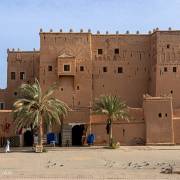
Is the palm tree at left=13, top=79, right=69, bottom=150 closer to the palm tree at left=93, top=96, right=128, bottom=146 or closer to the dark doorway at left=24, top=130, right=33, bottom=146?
the palm tree at left=93, top=96, right=128, bottom=146

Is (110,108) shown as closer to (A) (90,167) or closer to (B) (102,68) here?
(B) (102,68)

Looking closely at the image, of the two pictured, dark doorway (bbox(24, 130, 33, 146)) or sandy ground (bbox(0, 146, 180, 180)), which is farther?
dark doorway (bbox(24, 130, 33, 146))

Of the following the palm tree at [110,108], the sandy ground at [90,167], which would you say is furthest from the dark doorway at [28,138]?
the sandy ground at [90,167]

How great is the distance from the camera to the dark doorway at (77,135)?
2195 inches

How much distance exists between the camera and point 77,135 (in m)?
56.7

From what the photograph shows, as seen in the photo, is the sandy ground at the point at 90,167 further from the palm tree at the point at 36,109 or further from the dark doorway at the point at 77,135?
the dark doorway at the point at 77,135

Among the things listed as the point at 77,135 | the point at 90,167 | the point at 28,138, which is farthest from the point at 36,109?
the point at 90,167

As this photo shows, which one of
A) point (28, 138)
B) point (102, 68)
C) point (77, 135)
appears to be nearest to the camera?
point (28, 138)

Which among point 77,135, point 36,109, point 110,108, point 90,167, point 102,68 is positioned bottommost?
point 90,167

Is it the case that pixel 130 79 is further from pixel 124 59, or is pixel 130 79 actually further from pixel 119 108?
pixel 119 108

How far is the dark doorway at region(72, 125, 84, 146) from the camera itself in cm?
5575

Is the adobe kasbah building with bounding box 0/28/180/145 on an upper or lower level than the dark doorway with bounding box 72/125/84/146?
upper

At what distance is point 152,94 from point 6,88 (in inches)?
653

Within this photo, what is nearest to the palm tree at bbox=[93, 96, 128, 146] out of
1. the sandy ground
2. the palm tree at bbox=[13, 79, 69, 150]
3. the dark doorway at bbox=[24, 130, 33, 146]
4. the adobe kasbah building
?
the palm tree at bbox=[13, 79, 69, 150]
